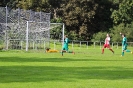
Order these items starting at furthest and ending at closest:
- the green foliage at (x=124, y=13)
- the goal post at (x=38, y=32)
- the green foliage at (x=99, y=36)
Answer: the green foliage at (x=124, y=13) → the green foliage at (x=99, y=36) → the goal post at (x=38, y=32)

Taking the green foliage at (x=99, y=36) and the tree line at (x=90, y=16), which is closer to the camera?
the green foliage at (x=99, y=36)

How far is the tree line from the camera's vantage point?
78.9m

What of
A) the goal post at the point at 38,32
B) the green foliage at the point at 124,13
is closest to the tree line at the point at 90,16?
the green foliage at the point at 124,13

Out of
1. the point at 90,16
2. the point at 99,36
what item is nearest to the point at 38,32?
the point at 99,36

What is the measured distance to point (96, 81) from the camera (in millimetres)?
15344

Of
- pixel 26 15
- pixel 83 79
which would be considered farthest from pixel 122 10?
pixel 83 79

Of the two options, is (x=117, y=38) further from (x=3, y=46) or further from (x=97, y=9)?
(x=3, y=46)

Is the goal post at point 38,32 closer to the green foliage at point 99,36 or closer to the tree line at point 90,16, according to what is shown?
the green foliage at point 99,36

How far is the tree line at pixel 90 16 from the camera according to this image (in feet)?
259

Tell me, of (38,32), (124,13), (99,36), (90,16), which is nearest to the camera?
(38,32)

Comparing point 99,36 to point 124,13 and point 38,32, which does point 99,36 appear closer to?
point 124,13

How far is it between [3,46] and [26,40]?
2748 mm

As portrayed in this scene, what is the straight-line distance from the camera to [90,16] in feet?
259

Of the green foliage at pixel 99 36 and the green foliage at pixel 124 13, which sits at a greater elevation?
the green foliage at pixel 124 13
